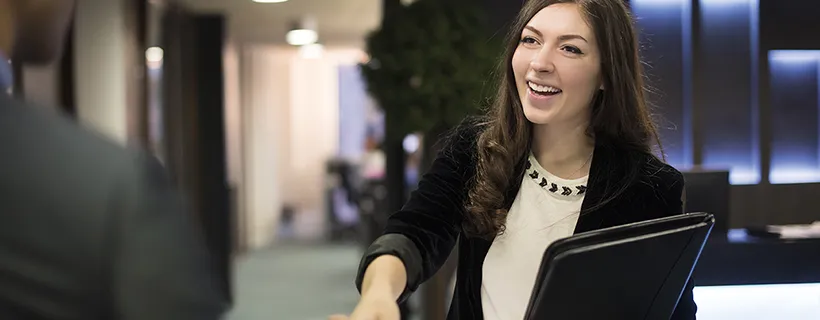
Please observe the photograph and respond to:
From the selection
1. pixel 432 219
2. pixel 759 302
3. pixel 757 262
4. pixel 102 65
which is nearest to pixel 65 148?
pixel 432 219

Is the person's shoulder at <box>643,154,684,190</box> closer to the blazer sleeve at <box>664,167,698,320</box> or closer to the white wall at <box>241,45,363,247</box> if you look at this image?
the blazer sleeve at <box>664,167,698,320</box>

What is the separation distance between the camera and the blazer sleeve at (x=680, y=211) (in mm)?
1186

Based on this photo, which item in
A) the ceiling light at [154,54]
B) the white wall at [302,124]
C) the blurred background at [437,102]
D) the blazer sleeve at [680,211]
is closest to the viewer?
the blazer sleeve at [680,211]

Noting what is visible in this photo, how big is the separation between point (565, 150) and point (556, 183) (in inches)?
2.6

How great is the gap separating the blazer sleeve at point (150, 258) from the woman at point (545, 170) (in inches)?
26.6

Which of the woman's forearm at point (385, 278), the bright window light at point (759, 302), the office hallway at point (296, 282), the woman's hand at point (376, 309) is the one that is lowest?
the office hallway at point (296, 282)

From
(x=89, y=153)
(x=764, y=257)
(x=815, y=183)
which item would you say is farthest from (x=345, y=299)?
(x=89, y=153)

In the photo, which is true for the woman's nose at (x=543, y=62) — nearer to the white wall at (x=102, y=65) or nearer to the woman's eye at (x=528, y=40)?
the woman's eye at (x=528, y=40)

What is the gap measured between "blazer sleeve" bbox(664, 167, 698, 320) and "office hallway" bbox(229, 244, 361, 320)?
4693 millimetres

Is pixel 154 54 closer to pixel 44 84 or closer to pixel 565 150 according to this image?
pixel 44 84

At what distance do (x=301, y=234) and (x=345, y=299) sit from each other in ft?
15.0

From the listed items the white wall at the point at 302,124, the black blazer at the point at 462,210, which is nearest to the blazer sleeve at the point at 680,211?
the black blazer at the point at 462,210

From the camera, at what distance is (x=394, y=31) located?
3887mm

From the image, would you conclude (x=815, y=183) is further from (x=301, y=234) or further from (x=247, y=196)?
(x=301, y=234)
